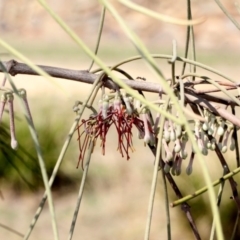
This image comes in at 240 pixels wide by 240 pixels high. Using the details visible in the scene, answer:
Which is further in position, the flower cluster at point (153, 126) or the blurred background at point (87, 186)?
the blurred background at point (87, 186)

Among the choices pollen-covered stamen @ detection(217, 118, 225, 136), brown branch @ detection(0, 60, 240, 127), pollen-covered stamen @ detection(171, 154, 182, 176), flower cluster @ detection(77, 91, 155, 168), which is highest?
brown branch @ detection(0, 60, 240, 127)

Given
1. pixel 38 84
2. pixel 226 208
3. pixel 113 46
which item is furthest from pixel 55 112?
pixel 226 208

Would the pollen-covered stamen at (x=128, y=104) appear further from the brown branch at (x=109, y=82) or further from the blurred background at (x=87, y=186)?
the blurred background at (x=87, y=186)

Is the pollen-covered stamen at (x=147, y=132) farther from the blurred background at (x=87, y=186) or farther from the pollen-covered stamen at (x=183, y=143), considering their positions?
the blurred background at (x=87, y=186)

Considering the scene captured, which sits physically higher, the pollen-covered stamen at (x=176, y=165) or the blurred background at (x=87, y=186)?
the blurred background at (x=87, y=186)

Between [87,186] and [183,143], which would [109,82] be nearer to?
[183,143]

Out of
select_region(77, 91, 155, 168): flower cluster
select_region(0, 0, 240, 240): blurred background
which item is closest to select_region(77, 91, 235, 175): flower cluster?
select_region(77, 91, 155, 168): flower cluster

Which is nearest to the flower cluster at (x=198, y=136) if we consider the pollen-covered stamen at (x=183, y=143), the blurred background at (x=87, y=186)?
the pollen-covered stamen at (x=183, y=143)

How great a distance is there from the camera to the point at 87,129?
0.33 meters

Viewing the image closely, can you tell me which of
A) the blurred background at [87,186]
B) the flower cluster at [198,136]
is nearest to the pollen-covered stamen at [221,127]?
the flower cluster at [198,136]

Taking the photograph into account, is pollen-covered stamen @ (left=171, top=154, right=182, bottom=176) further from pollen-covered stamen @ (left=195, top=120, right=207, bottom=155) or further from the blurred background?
the blurred background

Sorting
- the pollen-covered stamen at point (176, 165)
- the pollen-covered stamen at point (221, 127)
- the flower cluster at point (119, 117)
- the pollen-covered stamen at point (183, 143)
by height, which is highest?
the flower cluster at point (119, 117)

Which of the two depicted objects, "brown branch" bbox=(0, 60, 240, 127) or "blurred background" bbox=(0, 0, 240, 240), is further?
"blurred background" bbox=(0, 0, 240, 240)

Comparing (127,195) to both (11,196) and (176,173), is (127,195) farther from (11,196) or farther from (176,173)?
(176,173)
